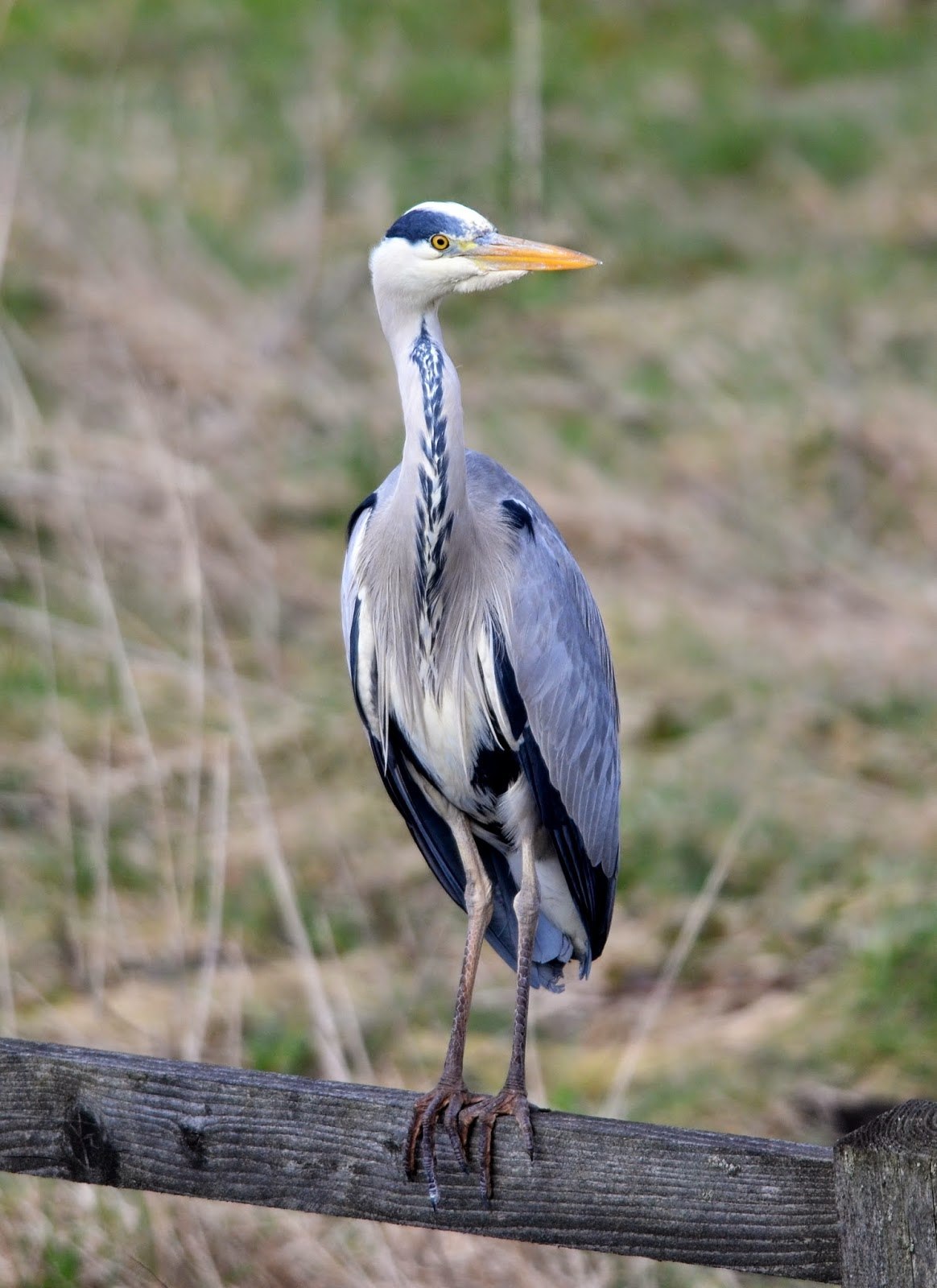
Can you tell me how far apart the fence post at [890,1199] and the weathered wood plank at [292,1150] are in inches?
10.9

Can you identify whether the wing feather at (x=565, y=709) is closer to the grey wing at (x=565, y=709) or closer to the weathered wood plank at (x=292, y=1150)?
the grey wing at (x=565, y=709)

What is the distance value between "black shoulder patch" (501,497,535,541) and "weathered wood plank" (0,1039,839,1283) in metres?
1.15

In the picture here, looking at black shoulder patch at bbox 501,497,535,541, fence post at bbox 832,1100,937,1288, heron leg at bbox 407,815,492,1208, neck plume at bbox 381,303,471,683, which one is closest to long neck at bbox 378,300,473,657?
neck plume at bbox 381,303,471,683

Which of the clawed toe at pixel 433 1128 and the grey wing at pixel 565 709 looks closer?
the clawed toe at pixel 433 1128

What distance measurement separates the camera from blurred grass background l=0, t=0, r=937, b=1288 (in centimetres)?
436

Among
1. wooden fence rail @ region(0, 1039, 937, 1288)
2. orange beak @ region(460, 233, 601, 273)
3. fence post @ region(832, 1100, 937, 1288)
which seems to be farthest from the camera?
orange beak @ region(460, 233, 601, 273)

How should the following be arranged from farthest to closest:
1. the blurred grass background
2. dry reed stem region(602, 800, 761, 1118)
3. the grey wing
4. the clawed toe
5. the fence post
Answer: the blurred grass background, dry reed stem region(602, 800, 761, 1118), the grey wing, the clawed toe, the fence post

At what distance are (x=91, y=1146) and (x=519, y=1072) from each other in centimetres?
70

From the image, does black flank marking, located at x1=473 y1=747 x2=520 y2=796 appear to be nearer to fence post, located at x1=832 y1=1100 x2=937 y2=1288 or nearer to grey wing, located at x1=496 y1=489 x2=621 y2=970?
grey wing, located at x1=496 y1=489 x2=621 y2=970

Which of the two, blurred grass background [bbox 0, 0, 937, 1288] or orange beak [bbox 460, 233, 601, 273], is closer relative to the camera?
orange beak [bbox 460, 233, 601, 273]

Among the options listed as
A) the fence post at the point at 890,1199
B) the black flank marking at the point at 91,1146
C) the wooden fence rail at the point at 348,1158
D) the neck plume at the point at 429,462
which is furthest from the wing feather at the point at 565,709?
the fence post at the point at 890,1199

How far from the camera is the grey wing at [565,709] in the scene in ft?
9.60

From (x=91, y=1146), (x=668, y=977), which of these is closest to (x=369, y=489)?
(x=668, y=977)

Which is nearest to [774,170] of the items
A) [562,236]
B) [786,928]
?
[562,236]
